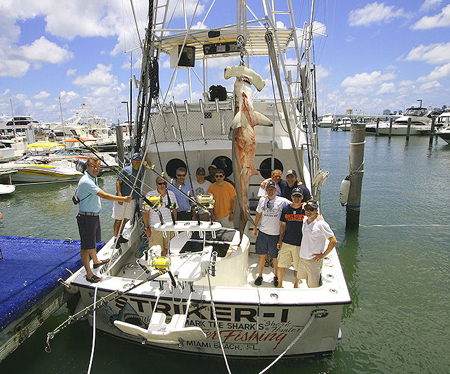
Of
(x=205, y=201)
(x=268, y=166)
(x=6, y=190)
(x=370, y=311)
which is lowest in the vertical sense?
(x=370, y=311)

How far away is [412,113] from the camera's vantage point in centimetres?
6322

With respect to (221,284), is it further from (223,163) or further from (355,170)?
(355,170)

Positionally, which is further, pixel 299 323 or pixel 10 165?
pixel 10 165

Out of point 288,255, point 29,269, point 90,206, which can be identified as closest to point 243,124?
point 288,255

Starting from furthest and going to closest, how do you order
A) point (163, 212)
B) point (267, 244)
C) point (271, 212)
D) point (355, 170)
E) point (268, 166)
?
point (355, 170) → point (268, 166) → point (163, 212) → point (267, 244) → point (271, 212)

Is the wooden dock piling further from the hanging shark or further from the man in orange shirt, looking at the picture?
the hanging shark

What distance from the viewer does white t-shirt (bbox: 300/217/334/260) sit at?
11.6ft

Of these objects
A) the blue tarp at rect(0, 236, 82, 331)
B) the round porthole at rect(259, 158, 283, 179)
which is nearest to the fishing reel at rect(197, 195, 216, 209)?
the round porthole at rect(259, 158, 283, 179)

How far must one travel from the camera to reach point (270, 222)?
4.05 metres

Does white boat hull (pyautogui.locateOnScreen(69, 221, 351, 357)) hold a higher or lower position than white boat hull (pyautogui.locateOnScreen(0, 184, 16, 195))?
higher

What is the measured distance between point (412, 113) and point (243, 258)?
72.8 meters

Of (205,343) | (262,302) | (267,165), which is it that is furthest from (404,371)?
(267,165)

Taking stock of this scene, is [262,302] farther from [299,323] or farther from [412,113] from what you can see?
[412,113]

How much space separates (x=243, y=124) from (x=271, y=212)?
3.97ft
